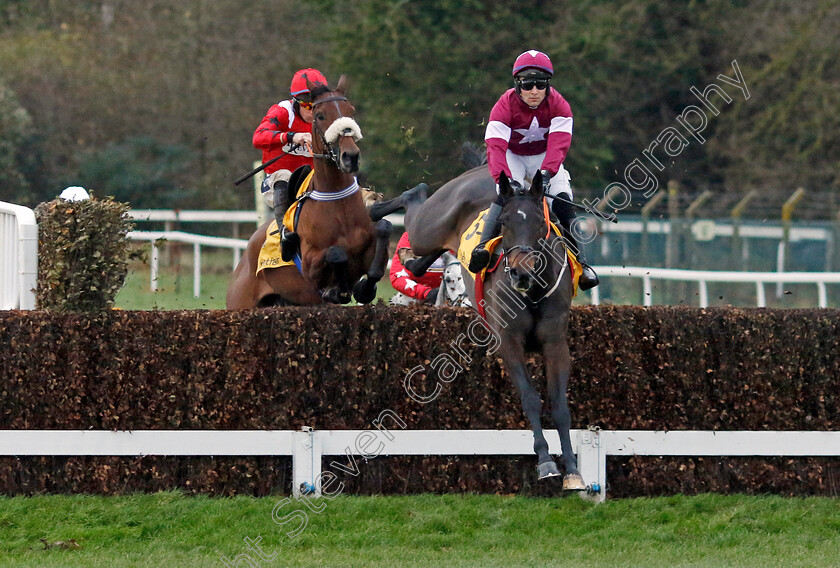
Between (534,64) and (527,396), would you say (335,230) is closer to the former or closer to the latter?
(534,64)

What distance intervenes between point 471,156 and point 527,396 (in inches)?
101

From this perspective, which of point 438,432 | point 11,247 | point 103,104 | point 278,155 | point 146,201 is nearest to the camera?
point 438,432

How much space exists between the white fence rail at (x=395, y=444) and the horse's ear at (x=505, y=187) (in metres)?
1.51

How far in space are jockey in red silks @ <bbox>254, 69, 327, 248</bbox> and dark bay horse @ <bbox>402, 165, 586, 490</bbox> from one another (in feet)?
7.10

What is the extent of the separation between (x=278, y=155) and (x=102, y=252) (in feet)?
7.01

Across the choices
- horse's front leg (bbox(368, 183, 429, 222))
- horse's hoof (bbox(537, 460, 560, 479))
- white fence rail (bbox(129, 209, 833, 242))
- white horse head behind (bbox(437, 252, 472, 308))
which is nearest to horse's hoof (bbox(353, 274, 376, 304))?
horse's front leg (bbox(368, 183, 429, 222))

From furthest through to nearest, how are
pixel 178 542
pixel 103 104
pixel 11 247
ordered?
pixel 103 104, pixel 11 247, pixel 178 542

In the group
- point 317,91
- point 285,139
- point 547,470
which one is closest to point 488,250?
point 547,470

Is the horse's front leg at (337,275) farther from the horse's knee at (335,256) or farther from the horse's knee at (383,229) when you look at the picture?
the horse's knee at (383,229)

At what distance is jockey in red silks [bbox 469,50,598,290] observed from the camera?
6.70 metres

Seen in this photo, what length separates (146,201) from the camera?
22266mm

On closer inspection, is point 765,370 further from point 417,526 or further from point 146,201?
point 146,201

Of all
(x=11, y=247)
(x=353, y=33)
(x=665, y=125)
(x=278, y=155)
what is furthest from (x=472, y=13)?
(x=11, y=247)

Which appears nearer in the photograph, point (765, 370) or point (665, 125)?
point (765, 370)
